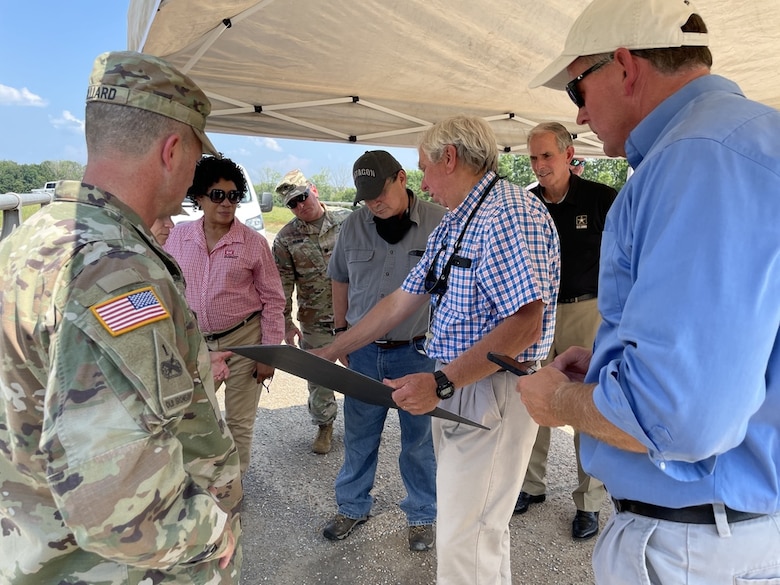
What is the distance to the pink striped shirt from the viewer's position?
2932mm

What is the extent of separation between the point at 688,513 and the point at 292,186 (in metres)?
3.55

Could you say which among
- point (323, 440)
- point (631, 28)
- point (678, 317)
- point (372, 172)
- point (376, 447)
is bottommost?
point (323, 440)

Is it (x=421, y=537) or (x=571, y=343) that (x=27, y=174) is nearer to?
(x=421, y=537)

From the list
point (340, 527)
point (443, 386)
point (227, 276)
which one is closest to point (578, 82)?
point (443, 386)

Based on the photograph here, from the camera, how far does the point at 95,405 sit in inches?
36.3

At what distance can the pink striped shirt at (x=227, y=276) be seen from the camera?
2932 millimetres

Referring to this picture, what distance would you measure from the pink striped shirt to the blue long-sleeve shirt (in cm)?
235

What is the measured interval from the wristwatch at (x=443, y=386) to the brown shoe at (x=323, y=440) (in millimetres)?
2472

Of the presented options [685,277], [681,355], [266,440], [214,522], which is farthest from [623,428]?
[266,440]

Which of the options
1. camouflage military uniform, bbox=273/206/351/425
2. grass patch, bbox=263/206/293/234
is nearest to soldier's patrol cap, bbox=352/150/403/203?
camouflage military uniform, bbox=273/206/351/425

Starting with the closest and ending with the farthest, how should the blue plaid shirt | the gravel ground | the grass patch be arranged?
the blue plaid shirt < the gravel ground < the grass patch

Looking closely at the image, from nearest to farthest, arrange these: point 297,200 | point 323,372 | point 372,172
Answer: point 323,372, point 372,172, point 297,200

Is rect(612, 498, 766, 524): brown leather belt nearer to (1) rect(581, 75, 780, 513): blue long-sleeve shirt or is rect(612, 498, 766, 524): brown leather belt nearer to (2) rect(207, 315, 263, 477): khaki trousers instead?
(1) rect(581, 75, 780, 513): blue long-sleeve shirt

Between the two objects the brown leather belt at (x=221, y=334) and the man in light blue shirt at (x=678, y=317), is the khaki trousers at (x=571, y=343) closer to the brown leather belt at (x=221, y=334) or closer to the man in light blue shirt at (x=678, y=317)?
the brown leather belt at (x=221, y=334)
